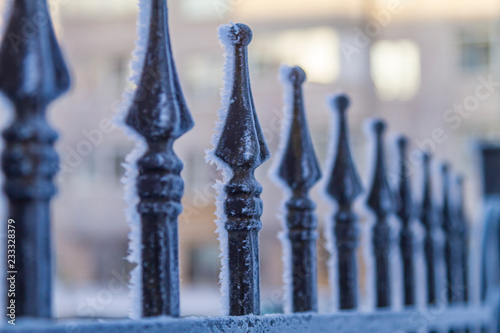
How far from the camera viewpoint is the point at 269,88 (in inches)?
638

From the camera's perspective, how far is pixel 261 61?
1678 cm

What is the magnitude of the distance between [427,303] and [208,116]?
1464cm

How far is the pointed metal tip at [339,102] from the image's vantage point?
149 cm

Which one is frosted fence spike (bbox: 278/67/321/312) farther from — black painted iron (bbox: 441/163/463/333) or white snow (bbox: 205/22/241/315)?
black painted iron (bbox: 441/163/463/333)

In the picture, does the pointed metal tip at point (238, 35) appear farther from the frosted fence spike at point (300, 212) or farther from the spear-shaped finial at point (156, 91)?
the frosted fence spike at point (300, 212)

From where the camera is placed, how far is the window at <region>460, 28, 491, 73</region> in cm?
1515

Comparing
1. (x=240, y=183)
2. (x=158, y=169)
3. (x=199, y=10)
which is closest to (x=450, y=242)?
(x=240, y=183)

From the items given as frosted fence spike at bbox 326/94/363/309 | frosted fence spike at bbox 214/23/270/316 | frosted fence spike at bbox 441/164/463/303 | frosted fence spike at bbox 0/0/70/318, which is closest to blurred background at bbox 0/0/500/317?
frosted fence spike at bbox 441/164/463/303

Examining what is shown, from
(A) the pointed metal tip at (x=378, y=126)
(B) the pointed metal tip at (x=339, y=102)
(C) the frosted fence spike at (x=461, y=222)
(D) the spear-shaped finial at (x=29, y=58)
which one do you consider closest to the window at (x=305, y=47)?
(C) the frosted fence spike at (x=461, y=222)

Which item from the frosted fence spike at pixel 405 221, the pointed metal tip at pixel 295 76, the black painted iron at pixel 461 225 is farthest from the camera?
the black painted iron at pixel 461 225

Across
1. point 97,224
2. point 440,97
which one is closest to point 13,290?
point 440,97

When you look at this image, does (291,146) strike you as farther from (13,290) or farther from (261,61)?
(261,61)

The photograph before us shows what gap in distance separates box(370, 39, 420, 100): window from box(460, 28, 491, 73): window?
1058 millimetres

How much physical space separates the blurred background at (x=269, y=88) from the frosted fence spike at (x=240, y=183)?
1217cm
